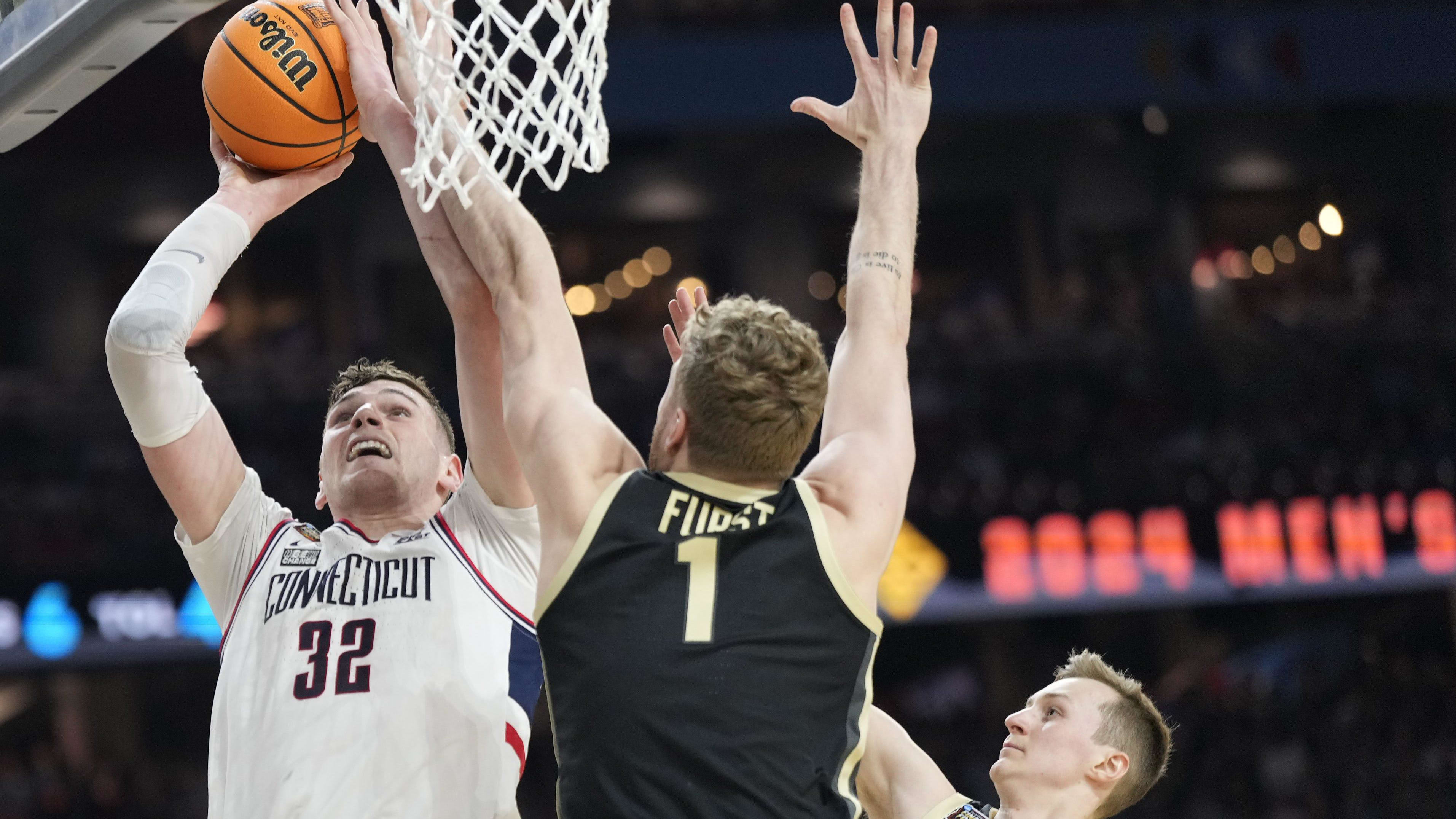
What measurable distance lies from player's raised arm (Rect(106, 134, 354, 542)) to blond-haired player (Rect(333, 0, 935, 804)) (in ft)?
2.78

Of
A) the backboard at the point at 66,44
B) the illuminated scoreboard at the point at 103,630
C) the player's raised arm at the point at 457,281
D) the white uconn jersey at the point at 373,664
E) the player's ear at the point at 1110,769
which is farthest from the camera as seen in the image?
the illuminated scoreboard at the point at 103,630

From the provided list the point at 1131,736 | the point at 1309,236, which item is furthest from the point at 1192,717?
the point at 1131,736

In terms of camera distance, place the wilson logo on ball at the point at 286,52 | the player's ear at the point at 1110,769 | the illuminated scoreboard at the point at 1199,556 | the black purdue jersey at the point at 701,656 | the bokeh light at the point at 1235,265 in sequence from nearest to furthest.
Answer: the black purdue jersey at the point at 701,656
the wilson logo on ball at the point at 286,52
the player's ear at the point at 1110,769
the illuminated scoreboard at the point at 1199,556
the bokeh light at the point at 1235,265

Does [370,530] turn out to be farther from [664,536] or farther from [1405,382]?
[1405,382]

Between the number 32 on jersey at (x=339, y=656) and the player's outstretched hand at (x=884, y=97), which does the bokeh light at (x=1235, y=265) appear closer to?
the player's outstretched hand at (x=884, y=97)

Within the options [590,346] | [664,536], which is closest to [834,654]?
[664,536]

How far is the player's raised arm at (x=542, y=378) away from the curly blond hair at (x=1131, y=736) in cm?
172

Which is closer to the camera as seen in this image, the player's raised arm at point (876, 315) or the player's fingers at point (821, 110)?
the player's raised arm at point (876, 315)

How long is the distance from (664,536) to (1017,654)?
13115 mm

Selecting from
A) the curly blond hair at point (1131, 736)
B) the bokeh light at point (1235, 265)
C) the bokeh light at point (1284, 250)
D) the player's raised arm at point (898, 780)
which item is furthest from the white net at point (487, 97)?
the bokeh light at point (1284, 250)

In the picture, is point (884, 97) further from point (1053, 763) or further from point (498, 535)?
point (1053, 763)

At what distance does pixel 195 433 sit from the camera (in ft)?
10.4

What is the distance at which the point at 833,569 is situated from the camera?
2381mm

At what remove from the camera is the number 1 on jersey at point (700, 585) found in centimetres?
232
